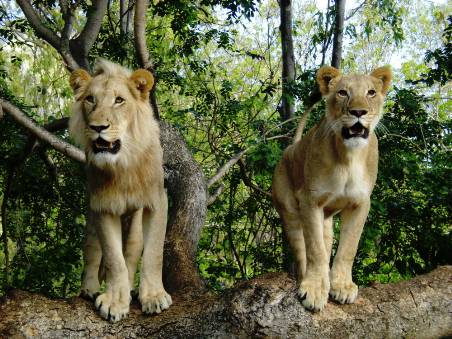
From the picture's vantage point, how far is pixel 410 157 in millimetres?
6664

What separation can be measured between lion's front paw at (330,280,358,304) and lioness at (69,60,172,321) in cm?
95

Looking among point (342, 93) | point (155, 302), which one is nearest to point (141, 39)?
point (342, 93)

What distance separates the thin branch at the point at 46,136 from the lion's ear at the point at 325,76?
2.20 metres

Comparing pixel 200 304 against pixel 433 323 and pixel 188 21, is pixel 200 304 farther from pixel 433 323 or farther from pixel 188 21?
pixel 188 21

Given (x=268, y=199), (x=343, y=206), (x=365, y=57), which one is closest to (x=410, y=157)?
(x=268, y=199)

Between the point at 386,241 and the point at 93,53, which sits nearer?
the point at 386,241

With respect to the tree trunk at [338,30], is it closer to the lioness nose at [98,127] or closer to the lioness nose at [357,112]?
the lioness nose at [357,112]

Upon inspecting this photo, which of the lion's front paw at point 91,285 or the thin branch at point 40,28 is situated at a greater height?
the thin branch at point 40,28

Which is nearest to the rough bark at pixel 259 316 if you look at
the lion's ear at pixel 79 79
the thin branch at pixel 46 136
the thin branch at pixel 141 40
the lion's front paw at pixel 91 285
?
the lion's front paw at pixel 91 285

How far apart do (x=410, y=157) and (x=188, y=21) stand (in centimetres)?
318

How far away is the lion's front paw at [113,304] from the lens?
3.49m

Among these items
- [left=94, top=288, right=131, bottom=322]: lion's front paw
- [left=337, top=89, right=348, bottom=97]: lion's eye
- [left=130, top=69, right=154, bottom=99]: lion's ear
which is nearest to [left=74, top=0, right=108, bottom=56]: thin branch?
[left=130, top=69, right=154, bottom=99]: lion's ear

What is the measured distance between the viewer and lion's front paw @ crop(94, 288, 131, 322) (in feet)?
11.4

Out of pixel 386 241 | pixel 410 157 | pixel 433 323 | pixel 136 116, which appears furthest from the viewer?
pixel 386 241
